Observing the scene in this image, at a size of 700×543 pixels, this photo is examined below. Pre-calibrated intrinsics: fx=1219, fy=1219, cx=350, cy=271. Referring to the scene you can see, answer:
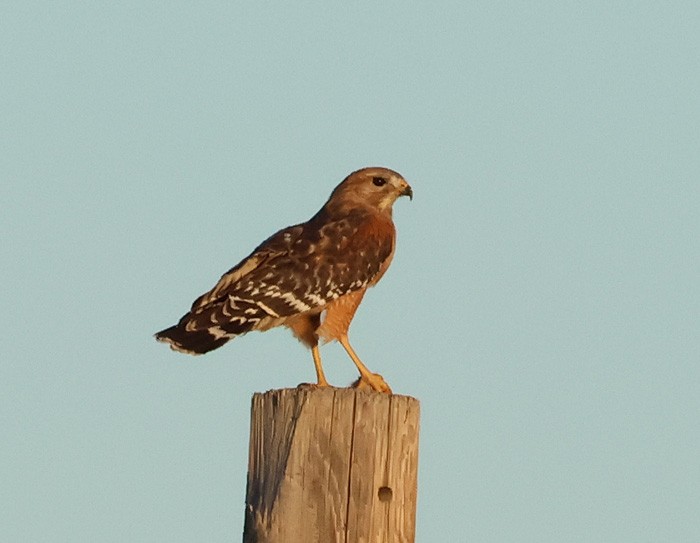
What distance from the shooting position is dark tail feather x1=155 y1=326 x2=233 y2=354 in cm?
681

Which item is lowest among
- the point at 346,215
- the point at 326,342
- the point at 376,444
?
the point at 376,444

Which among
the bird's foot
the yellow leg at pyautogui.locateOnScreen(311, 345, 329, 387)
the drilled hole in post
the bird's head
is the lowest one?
the drilled hole in post

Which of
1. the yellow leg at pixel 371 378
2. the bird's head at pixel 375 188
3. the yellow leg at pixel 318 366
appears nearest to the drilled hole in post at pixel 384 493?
the yellow leg at pixel 371 378

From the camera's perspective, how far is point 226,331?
7160mm

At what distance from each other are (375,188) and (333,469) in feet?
17.6

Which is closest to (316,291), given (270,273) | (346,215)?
(270,273)

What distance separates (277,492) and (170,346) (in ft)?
8.17

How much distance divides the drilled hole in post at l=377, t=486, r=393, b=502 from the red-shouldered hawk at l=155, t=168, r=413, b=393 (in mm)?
2613

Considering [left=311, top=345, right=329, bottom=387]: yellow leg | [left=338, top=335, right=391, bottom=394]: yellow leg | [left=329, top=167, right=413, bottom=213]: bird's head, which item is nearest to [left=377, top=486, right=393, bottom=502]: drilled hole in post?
[left=338, top=335, right=391, bottom=394]: yellow leg

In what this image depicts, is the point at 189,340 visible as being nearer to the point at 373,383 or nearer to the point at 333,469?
the point at 373,383

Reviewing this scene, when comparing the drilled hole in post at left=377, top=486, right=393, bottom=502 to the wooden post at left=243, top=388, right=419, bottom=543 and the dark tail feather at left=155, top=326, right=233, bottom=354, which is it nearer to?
the wooden post at left=243, top=388, right=419, bottom=543

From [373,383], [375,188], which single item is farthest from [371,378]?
[375,188]

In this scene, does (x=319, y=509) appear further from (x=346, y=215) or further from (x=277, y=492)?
(x=346, y=215)

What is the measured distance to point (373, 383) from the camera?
716 centimetres
